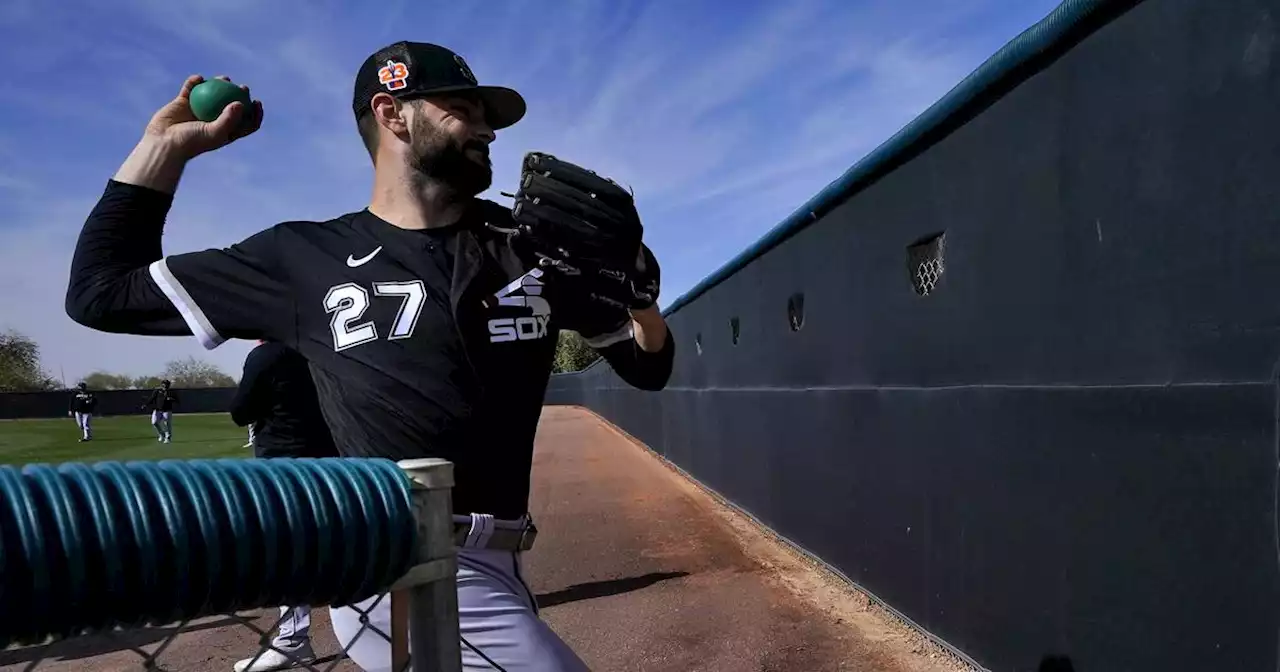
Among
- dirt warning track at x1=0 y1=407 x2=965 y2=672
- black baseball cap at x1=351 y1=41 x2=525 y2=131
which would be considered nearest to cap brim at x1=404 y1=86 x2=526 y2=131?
black baseball cap at x1=351 y1=41 x2=525 y2=131

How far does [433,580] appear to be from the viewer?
1306 millimetres

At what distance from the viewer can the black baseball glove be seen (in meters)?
2.05

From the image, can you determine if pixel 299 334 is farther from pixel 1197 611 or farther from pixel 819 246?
pixel 819 246

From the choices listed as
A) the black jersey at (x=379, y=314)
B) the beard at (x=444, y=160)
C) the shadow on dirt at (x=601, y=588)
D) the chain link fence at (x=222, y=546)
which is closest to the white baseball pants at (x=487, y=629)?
the black jersey at (x=379, y=314)

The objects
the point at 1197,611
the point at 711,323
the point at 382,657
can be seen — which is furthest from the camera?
the point at 711,323

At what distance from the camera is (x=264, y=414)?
507cm

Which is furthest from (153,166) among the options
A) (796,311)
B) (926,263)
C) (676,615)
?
(796,311)

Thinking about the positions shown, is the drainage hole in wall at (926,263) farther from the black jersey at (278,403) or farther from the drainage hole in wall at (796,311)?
the black jersey at (278,403)

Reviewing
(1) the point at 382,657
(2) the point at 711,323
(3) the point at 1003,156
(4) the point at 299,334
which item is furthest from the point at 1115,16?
(2) the point at 711,323

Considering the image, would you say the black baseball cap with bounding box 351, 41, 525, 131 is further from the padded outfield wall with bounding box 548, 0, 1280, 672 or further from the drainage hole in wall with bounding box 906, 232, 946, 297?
the drainage hole in wall with bounding box 906, 232, 946, 297

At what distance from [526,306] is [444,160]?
0.44 metres

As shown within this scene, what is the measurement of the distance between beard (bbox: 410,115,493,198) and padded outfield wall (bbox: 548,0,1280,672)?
1993 mm

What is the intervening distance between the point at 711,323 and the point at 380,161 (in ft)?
27.8

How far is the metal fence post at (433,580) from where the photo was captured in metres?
1.27
